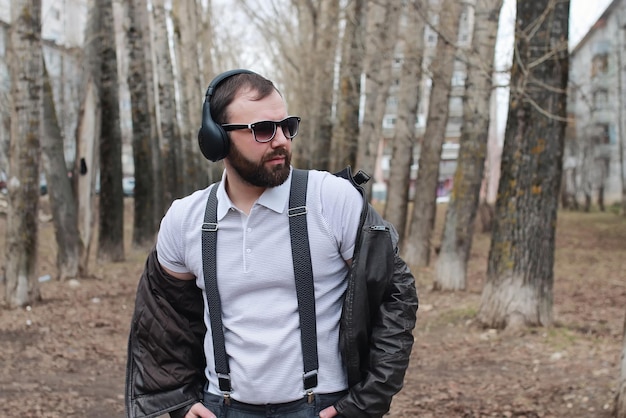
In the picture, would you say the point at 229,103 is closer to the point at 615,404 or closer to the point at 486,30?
the point at 615,404

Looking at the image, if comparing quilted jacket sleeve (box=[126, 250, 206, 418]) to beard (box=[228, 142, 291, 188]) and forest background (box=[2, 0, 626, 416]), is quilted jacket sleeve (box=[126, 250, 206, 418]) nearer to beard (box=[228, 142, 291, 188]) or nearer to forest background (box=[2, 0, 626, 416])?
beard (box=[228, 142, 291, 188])

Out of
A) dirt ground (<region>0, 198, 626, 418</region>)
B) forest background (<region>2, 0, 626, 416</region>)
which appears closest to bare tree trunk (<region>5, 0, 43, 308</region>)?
forest background (<region>2, 0, 626, 416</region>)

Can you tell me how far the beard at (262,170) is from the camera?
2838mm

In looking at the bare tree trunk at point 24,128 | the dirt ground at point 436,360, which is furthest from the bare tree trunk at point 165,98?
the bare tree trunk at point 24,128

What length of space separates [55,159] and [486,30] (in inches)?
265

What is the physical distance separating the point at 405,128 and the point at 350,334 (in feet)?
49.8

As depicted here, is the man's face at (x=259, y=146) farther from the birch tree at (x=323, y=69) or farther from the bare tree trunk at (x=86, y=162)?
the birch tree at (x=323, y=69)

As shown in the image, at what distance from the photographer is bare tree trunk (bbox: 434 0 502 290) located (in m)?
12.3

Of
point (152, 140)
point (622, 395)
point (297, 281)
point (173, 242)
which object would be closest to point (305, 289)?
point (297, 281)

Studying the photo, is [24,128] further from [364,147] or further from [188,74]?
[188,74]

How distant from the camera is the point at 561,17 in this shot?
29.2ft

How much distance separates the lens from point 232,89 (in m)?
2.89

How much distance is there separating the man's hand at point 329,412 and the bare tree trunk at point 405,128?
14.6 m

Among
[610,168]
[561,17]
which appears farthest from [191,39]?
[610,168]
